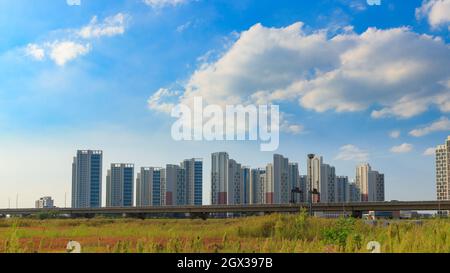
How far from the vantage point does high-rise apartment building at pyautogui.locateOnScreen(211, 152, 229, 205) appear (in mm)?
5867

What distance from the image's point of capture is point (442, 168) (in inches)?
231

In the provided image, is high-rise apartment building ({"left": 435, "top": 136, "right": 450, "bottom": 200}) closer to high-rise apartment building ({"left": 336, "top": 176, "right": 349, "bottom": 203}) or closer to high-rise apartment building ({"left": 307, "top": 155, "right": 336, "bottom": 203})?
high-rise apartment building ({"left": 307, "top": 155, "right": 336, "bottom": 203})

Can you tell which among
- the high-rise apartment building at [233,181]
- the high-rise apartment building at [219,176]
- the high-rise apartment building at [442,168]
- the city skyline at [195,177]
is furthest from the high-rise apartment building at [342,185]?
the high-rise apartment building at [219,176]

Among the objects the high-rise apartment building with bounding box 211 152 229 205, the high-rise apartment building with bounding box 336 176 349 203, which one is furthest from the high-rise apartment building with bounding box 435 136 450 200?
the high-rise apartment building with bounding box 211 152 229 205

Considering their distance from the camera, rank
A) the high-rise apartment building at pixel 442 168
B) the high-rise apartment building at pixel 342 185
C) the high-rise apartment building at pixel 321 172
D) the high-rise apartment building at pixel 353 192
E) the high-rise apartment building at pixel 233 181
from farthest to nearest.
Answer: the high-rise apartment building at pixel 353 192 → the high-rise apartment building at pixel 342 185 → the high-rise apartment building at pixel 233 181 → the high-rise apartment building at pixel 321 172 → the high-rise apartment building at pixel 442 168

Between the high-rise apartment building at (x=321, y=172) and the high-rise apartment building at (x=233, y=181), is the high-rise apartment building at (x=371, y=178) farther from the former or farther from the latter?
the high-rise apartment building at (x=233, y=181)

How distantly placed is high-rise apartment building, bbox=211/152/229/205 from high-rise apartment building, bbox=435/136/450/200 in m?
2.40

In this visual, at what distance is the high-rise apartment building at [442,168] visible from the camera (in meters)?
5.29

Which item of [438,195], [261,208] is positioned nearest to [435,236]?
[438,195]

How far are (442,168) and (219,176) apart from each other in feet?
10.7

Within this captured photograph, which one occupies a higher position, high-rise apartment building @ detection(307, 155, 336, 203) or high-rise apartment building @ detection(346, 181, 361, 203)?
high-rise apartment building @ detection(307, 155, 336, 203)

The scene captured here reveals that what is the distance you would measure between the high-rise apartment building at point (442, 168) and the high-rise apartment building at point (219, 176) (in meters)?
2.40
